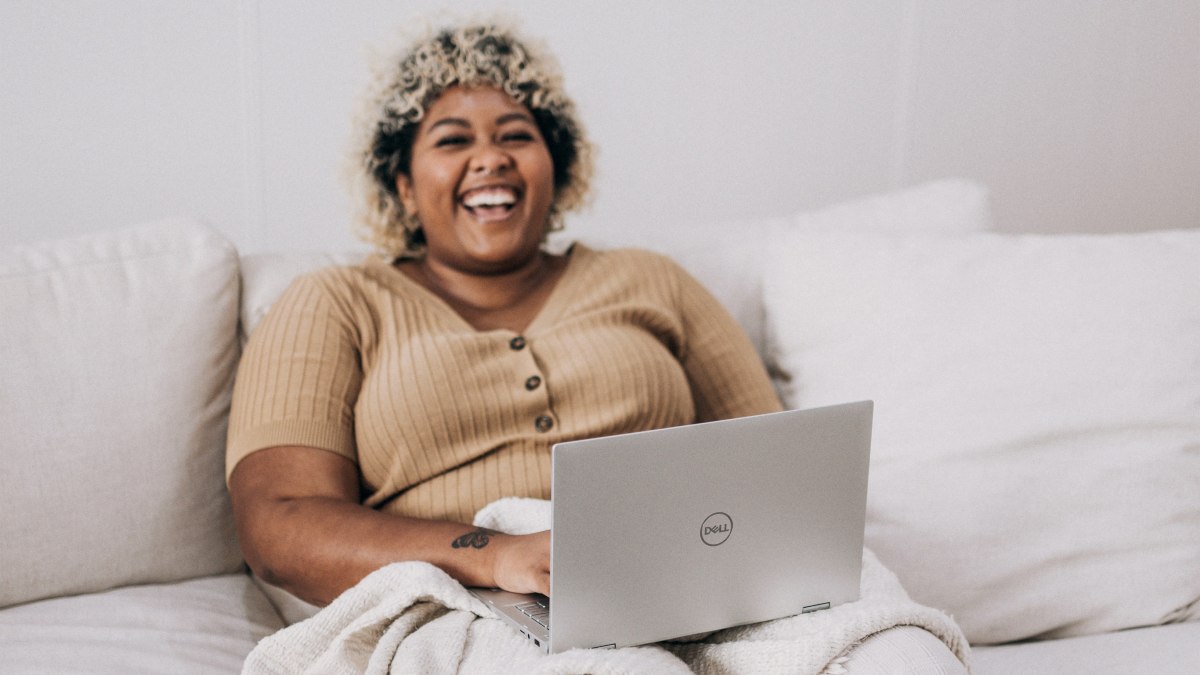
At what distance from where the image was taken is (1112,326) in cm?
128

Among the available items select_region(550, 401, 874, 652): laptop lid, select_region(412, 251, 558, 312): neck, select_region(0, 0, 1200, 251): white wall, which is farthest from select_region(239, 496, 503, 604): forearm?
select_region(0, 0, 1200, 251): white wall

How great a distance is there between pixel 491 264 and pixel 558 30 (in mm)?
571

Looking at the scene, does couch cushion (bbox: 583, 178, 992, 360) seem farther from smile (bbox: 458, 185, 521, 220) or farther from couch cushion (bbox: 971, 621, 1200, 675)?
couch cushion (bbox: 971, 621, 1200, 675)

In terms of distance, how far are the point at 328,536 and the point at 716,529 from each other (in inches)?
19.2

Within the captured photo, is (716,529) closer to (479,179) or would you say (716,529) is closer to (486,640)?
(486,640)

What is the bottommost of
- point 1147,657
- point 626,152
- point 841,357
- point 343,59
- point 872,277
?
point 1147,657

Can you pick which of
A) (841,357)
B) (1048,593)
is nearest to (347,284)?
(841,357)

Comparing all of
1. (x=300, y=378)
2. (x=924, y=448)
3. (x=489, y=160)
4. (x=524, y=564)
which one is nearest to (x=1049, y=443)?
(x=924, y=448)

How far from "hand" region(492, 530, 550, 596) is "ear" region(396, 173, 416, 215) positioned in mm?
711

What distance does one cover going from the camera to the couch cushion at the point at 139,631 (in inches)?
41.9

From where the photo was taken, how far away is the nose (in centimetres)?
144

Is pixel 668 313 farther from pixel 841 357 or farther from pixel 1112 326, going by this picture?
pixel 1112 326

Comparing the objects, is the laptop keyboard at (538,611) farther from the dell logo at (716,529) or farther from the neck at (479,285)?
the neck at (479,285)

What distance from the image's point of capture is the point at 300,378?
1.24 m
